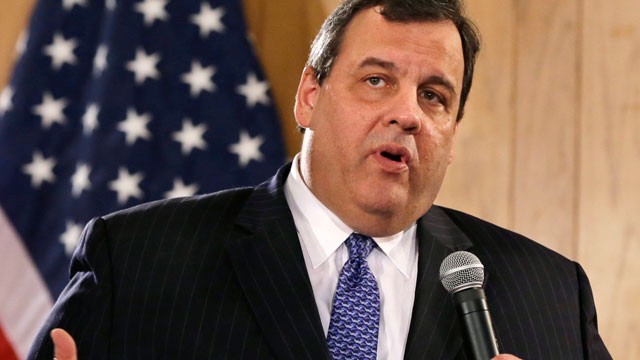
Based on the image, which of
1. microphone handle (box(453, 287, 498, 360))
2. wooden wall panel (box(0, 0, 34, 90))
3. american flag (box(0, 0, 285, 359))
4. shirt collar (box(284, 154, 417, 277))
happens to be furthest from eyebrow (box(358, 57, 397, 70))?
wooden wall panel (box(0, 0, 34, 90))

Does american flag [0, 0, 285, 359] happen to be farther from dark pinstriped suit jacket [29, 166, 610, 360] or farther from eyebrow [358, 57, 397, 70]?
eyebrow [358, 57, 397, 70]

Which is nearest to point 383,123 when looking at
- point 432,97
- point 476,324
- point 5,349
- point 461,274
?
point 432,97

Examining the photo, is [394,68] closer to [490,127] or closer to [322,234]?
[322,234]

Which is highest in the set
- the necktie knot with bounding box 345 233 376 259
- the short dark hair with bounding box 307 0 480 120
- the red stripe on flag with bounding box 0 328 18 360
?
the short dark hair with bounding box 307 0 480 120

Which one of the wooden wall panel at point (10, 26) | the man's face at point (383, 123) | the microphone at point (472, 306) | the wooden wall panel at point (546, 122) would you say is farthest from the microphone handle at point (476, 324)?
the wooden wall panel at point (10, 26)

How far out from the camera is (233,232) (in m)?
1.91

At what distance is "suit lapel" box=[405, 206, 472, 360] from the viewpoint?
1.84 metres

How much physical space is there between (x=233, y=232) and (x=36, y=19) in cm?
111

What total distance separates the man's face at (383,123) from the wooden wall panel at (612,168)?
839 millimetres

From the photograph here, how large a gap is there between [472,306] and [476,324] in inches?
1.1

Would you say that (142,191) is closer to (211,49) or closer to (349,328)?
(211,49)

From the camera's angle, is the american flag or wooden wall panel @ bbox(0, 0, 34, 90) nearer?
the american flag

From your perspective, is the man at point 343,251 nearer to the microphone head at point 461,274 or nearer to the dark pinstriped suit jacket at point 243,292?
the dark pinstriped suit jacket at point 243,292

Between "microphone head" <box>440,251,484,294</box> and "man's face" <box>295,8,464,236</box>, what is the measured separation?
1.45ft
